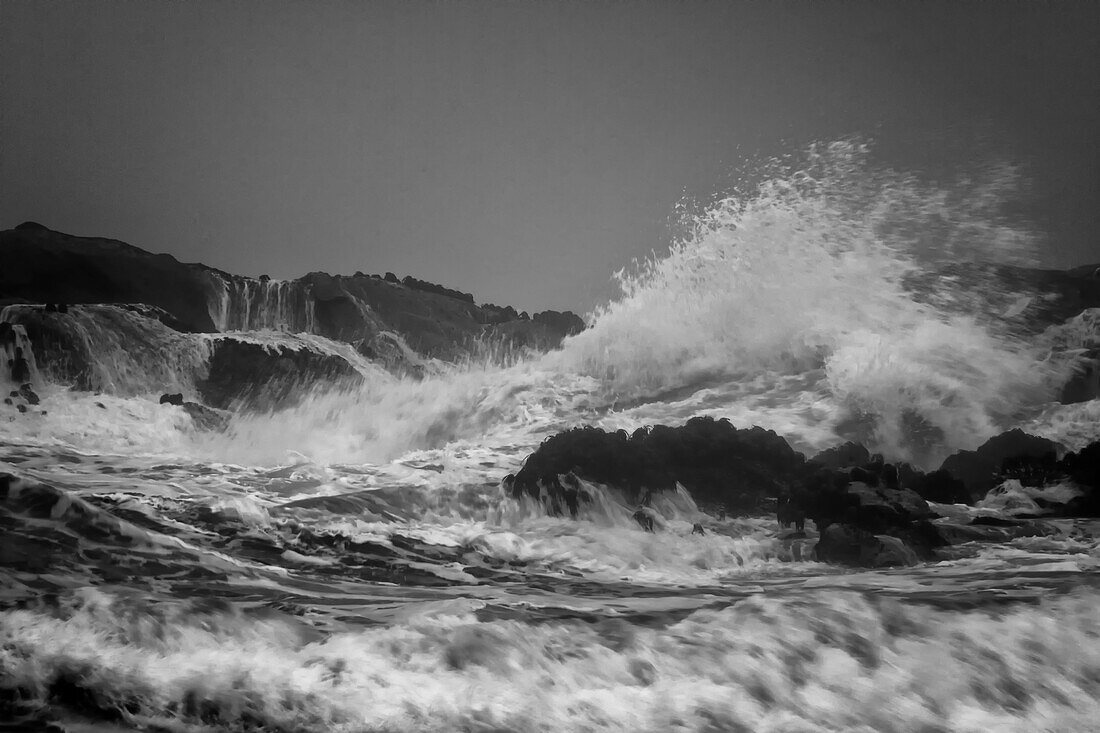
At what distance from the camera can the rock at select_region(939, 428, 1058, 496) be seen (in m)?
11.1

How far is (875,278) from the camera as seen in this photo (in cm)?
1730

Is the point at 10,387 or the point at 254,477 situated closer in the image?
the point at 254,477

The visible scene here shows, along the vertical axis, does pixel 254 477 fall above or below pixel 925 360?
below

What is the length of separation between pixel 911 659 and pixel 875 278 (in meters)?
14.7

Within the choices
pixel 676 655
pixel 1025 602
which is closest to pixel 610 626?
pixel 676 655

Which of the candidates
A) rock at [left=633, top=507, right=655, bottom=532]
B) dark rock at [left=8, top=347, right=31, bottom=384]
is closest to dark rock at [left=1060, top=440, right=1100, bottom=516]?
rock at [left=633, top=507, right=655, bottom=532]

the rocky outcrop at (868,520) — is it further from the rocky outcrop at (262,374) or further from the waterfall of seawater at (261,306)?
the waterfall of seawater at (261,306)

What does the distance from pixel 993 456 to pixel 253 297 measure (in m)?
20.4

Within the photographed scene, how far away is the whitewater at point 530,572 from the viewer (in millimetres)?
3922

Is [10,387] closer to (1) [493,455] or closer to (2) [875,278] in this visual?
(1) [493,455]

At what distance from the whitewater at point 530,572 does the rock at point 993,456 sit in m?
1.08

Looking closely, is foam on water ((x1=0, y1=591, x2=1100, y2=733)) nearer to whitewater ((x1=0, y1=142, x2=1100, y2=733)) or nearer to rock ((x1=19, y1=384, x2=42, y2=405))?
whitewater ((x1=0, y1=142, x2=1100, y2=733))

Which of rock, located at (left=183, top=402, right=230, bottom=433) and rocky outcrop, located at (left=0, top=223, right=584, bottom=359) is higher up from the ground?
rocky outcrop, located at (left=0, top=223, right=584, bottom=359)

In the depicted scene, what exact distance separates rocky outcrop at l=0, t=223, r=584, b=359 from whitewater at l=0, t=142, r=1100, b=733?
336cm
